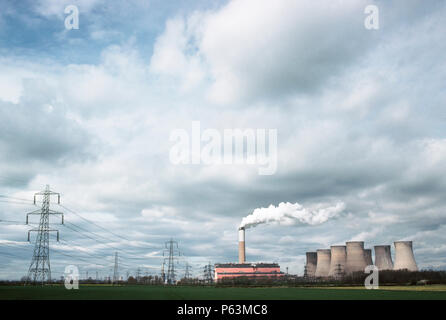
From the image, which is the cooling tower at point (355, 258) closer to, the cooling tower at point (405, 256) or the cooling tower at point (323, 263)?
the cooling tower at point (405, 256)

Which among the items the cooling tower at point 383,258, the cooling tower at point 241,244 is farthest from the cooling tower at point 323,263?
the cooling tower at point 241,244

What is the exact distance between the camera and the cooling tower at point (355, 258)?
8075 centimetres

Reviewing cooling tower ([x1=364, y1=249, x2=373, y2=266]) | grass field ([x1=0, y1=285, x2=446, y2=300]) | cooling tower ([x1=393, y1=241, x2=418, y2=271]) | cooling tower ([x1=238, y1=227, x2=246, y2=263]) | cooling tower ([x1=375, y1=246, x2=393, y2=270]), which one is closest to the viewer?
grass field ([x1=0, y1=285, x2=446, y2=300])

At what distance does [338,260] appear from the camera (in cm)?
8538

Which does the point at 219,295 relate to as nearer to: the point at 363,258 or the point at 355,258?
the point at 355,258

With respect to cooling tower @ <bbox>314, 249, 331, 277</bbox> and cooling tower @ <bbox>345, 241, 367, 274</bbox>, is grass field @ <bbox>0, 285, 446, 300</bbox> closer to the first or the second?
cooling tower @ <bbox>345, 241, 367, 274</bbox>

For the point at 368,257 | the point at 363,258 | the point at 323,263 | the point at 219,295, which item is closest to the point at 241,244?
the point at 323,263

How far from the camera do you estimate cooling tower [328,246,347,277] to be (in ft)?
280

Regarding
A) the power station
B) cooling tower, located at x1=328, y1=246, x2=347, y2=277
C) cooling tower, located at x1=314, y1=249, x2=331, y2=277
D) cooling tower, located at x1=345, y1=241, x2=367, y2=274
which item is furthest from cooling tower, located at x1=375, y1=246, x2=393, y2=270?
cooling tower, located at x1=314, y1=249, x2=331, y2=277

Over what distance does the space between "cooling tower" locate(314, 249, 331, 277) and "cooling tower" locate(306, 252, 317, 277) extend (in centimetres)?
781

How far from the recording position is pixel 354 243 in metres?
82.4
